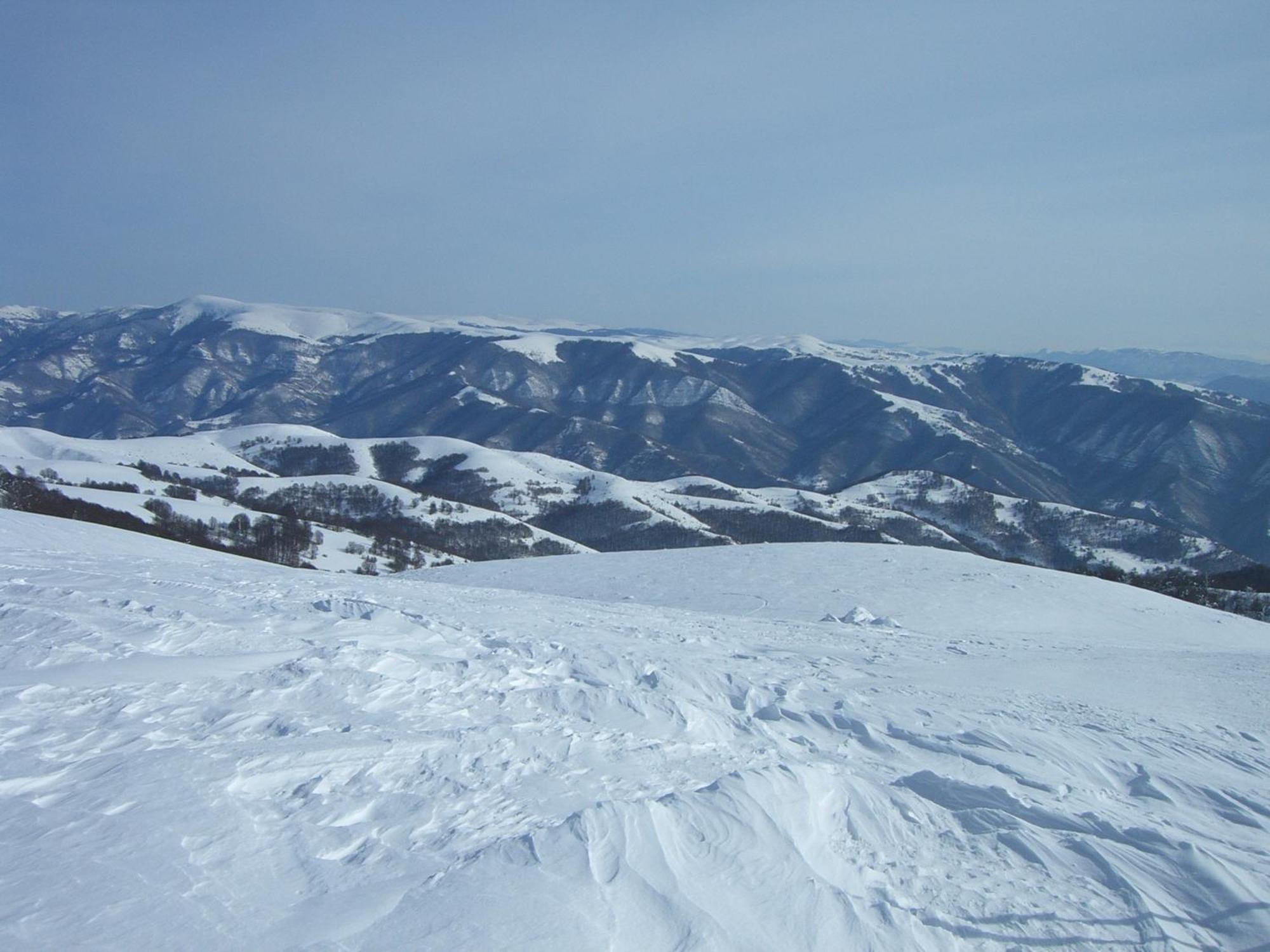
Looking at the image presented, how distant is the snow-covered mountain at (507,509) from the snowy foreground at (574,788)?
78.2m

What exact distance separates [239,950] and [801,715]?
318 inches

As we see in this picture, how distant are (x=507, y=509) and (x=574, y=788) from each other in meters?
153

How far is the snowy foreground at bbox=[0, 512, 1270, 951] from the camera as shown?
568cm

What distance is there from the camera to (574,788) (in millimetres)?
7770

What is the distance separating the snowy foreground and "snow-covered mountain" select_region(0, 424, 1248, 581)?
78.2m

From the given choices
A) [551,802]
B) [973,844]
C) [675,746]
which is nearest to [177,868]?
[551,802]

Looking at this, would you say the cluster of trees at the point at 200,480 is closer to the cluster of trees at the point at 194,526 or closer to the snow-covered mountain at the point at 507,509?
the snow-covered mountain at the point at 507,509

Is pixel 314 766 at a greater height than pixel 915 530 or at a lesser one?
greater

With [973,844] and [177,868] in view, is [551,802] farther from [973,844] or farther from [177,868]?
[973,844]

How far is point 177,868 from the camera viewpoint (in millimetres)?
5805

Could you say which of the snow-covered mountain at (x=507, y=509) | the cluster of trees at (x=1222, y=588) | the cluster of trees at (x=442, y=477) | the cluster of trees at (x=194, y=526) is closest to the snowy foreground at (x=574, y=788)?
the cluster of trees at (x=1222, y=588)

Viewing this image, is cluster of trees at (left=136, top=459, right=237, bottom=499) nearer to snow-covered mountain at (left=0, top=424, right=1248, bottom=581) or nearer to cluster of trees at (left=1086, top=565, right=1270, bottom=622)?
snow-covered mountain at (left=0, top=424, right=1248, bottom=581)

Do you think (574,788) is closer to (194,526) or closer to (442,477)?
(194,526)

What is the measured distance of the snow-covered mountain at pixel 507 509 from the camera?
4082 inches
